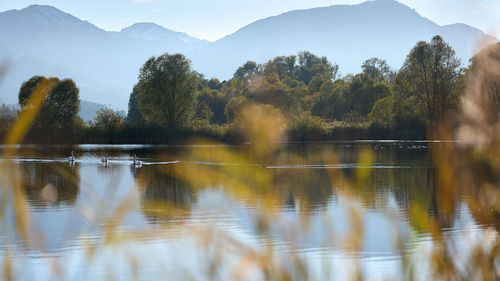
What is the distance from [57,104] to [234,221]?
80.7 m

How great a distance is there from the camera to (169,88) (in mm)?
95938

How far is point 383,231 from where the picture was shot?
17531 mm

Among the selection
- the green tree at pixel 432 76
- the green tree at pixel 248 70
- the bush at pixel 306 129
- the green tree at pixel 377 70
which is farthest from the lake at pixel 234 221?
the green tree at pixel 248 70

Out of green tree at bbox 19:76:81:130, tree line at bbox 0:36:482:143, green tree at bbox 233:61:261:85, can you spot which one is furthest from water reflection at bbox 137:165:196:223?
green tree at bbox 233:61:261:85

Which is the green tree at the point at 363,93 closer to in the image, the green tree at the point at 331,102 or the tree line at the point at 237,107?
the tree line at the point at 237,107

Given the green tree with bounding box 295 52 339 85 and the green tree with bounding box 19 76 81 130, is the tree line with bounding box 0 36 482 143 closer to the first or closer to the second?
the green tree with bounding box 19 76 81 130

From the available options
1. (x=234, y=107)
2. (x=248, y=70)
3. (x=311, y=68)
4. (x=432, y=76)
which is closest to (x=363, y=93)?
(x=234, y=107)

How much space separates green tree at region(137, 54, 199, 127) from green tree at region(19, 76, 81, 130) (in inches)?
450

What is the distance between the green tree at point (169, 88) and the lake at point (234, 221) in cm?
4557

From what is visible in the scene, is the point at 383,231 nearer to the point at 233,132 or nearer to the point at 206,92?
the point at 233,132

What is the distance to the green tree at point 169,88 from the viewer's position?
96.0m

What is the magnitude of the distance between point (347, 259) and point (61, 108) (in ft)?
284

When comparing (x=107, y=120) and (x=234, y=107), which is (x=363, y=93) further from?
(x=107, y=120)

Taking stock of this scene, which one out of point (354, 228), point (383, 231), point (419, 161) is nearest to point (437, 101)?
point (419, 161)
